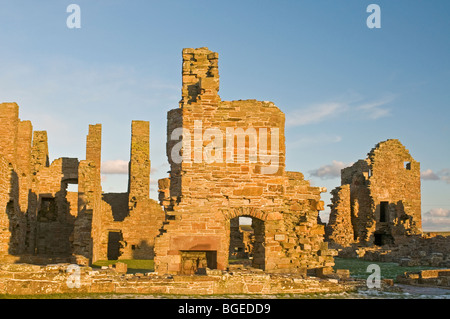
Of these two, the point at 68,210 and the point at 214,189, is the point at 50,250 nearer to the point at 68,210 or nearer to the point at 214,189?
the point at 68,210

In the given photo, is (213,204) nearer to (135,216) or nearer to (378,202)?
(135,216)

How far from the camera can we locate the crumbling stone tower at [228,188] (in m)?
12.8

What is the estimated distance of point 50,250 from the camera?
27297mm

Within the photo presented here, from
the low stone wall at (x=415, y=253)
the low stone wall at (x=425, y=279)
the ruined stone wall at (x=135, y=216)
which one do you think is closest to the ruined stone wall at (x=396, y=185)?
the low stone wall at (x=415, y=253)

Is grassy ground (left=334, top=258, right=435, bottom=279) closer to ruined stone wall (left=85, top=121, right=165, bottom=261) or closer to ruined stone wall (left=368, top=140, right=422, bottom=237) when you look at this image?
ruined stone wall (left=85, top=121, right=165, bottom=261)

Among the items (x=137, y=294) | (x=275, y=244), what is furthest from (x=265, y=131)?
(x=137, y=294)

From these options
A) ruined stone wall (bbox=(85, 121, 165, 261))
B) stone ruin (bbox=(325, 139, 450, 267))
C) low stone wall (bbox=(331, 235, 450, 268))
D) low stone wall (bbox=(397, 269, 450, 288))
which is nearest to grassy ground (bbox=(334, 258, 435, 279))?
low stone wall (bbox=(397, 269, 450, 288))

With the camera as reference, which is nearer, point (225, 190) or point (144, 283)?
point (144, 283)

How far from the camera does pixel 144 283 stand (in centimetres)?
969

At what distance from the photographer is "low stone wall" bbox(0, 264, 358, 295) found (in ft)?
30.6

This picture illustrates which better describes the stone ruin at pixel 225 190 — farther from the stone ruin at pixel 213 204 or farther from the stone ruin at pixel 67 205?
the stone ruin at pixel 67 205

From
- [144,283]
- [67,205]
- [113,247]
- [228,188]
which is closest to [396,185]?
[113,247]

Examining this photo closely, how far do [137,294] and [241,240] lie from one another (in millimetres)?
20314

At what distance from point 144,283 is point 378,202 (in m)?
25.3
